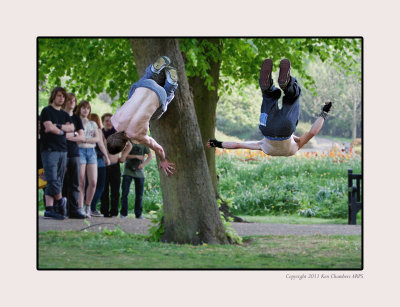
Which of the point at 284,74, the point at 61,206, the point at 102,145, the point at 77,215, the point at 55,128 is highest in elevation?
the point at 284,74

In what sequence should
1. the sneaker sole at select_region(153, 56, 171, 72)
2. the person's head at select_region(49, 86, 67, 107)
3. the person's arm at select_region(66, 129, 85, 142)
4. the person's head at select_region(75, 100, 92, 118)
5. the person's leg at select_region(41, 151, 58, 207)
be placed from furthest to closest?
the person's head at select_region(75, 100, 92, 118), the person's arm at select_region(66, 129, 85, 142), the person's leg at select_region(41, 151, 58, 207), the person's head at select_region(49, 86, 67, 107), the sneaker sole at select_region(153, 56, 171, 72)

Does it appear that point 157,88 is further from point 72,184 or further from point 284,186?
point 284,186

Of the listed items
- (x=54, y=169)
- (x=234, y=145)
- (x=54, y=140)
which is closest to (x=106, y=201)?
(x=54, y=169)

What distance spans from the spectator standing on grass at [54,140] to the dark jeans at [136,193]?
3.46ft

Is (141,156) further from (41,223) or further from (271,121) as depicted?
(271,121)

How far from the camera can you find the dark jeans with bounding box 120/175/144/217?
33.3 feet

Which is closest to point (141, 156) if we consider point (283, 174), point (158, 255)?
point (158, 255)

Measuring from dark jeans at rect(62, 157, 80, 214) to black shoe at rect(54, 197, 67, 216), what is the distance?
0.09m

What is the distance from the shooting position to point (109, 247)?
28.1 ft

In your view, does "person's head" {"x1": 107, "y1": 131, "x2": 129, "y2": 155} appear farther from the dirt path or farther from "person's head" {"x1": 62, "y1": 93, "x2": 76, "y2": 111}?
the dirt path

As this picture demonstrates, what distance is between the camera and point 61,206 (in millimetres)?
10195

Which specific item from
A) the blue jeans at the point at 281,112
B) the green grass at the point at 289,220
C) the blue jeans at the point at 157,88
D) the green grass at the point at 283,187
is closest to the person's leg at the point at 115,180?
the green grass at the point at 283,187

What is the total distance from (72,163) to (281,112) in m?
4.92

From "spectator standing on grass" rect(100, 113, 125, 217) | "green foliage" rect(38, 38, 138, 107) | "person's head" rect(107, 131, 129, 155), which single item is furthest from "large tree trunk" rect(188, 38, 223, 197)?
"person's head" rect(107, 131, 129, 155)
